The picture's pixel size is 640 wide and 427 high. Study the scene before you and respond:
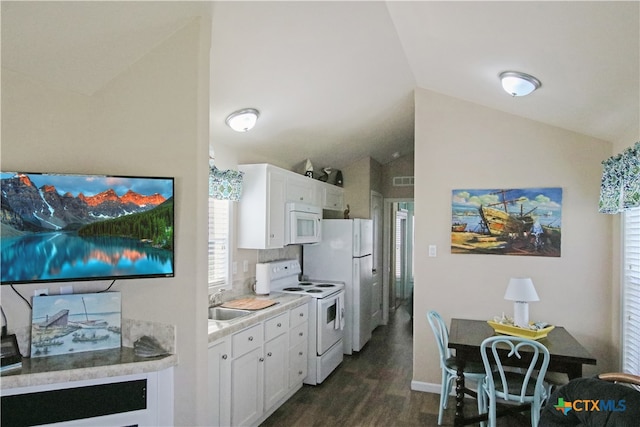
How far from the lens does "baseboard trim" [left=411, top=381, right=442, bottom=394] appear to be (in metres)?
3.66

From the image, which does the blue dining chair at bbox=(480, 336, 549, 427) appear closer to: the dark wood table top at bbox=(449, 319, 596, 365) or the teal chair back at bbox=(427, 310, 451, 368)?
the dark wood table top at bbox=(449, 319, 596, 365)

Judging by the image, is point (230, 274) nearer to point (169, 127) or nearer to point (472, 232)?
Answer: point (169, 127)

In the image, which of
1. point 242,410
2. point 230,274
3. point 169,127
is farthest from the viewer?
point 230,274

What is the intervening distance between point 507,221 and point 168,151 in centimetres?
291

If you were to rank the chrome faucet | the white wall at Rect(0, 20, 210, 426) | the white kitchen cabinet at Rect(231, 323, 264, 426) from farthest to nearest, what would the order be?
the chrome faucet, the white kitchen cabinet at Rect(231, 323, 264, 426), the white wall at Rect(0, 20, 210, 426)

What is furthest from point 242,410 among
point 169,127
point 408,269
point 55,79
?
point 408,269

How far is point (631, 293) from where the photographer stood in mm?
2914

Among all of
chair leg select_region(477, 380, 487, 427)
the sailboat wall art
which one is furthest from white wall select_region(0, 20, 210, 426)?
chair leg select_region(477, 380, 487, 427)

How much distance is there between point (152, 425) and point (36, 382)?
0.54 m

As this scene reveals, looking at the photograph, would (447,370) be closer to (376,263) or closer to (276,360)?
(276,360)

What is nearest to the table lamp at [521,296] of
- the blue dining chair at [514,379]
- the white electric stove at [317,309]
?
the blue dining chair at [514,379]

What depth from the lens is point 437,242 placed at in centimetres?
372

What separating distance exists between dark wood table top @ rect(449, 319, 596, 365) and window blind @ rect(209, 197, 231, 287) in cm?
199

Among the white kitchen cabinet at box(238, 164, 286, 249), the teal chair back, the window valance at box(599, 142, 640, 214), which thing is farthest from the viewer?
the white kitchen cabinet at box(238, 164, 286, 249)
